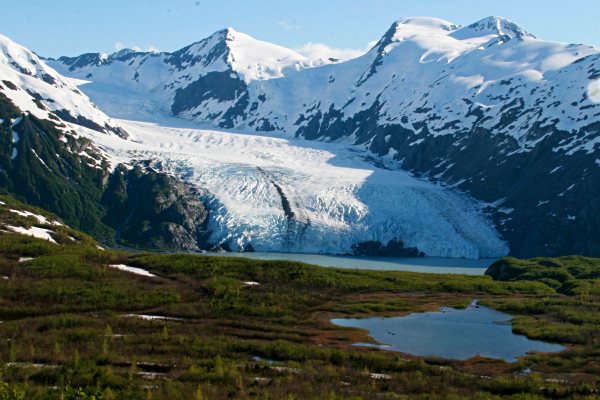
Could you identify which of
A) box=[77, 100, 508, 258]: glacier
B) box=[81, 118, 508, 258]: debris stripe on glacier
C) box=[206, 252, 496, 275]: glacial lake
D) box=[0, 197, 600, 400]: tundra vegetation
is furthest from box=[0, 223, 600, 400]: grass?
box=[81, 118, 508, 258]: debris stripe on glacier

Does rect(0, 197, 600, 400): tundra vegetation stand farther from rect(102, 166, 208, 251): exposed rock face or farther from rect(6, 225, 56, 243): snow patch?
rect(102, 166, 208, 251): exposed rock face

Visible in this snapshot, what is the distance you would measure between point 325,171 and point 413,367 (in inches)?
5821

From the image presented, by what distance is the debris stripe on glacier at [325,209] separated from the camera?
153 m

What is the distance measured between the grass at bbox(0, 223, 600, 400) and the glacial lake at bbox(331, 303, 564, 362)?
4.59 ft

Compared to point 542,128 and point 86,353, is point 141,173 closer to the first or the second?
point 542,128

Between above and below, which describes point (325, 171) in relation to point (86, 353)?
above

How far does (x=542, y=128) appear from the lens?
187 meters

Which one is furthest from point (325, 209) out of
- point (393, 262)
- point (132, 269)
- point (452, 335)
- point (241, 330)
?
point (241, 330)

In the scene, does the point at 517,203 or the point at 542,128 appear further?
the point at 542,128

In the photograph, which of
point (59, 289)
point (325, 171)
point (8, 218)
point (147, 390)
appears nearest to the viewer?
point (147, 390)

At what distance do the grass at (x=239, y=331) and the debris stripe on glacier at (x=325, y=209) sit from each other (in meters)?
77.5

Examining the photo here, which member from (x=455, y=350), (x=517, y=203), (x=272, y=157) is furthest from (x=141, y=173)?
(x=455, y=350)

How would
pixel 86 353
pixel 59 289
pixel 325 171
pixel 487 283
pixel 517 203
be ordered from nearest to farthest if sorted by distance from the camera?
pixel 86 353, pixel 59 289, pixel 487 283, pixel 517 203, pixel 325 171

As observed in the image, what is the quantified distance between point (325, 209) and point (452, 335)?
113 m
